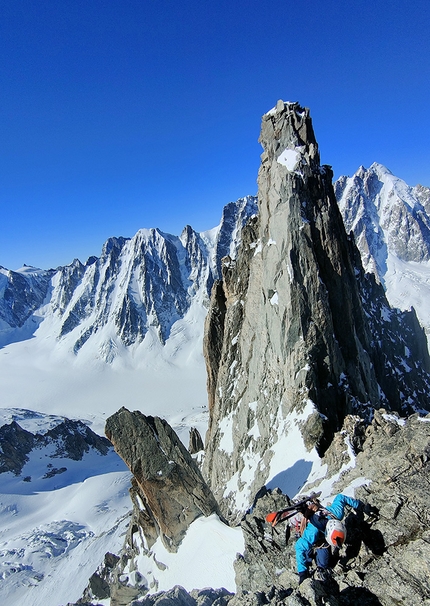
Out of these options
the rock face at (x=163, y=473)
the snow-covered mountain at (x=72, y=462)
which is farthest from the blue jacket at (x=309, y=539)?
the rock face at (x=163, y=473)

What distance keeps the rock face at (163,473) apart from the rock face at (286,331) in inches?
246

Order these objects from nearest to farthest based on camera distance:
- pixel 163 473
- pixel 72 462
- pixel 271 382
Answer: pixel 163 473 → pixel 271 382 → pixel 72 462

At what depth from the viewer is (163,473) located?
21.5 m

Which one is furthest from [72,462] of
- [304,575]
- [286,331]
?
[304,575]

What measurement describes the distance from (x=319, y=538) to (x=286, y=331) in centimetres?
2317

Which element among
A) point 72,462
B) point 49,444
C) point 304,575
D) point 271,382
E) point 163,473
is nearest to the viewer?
point 304,575

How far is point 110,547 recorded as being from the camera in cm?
4709

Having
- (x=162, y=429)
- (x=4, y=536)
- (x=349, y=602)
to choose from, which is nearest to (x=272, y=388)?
(x=162, y=429)

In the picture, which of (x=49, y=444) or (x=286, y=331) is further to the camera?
(x=49, y=444)

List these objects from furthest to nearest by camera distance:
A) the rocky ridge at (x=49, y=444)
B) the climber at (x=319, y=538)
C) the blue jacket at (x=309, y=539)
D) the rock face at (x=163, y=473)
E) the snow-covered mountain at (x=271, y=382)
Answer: the rocky ridge at (x=49, y=444) → the snow-covered mountain at (x=271, y=382) → the rock face at (x=163, y=473) → the blue jacket at (x=309, y=539) → the climber at (x=319, y=538)

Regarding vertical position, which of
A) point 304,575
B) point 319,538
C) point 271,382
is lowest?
point 304,575

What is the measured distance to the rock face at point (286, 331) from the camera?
96.1 feet

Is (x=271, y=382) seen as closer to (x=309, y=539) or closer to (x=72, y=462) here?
(x=309, y=539)

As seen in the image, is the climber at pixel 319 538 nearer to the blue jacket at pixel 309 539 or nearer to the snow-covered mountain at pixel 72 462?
the blue jacket at pixel 309 539
